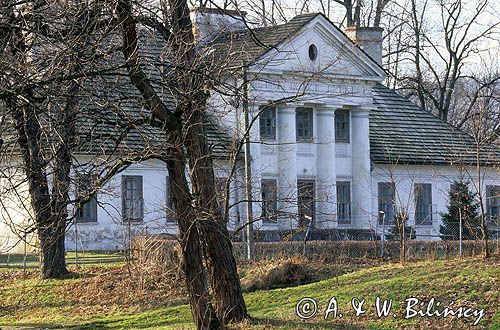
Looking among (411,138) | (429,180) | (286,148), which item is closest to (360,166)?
(411,138)

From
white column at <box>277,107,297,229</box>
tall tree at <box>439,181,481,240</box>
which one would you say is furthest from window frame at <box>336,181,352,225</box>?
tall tree at <box>439,181,481,240</box>

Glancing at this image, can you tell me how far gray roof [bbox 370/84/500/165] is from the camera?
44438 mm

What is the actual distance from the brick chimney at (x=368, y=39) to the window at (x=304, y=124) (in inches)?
279

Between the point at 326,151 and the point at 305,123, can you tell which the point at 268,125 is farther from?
the point at 326,151

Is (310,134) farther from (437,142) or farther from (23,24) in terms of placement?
(23,24)

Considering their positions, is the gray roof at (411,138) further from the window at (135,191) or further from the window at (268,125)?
the window at (135,191)

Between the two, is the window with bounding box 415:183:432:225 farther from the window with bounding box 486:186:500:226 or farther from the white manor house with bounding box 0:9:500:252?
the window with bounding box 486:186:500:226

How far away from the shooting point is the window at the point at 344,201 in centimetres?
4297

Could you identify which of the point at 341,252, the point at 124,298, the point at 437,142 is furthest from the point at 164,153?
the point at 437,142

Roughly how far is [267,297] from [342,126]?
77.1 feet

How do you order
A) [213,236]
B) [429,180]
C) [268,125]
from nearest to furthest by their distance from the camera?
[213,236] → [268,125] → [429,180]

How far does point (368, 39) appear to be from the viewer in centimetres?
4844

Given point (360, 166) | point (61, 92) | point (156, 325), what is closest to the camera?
point (61, 92)

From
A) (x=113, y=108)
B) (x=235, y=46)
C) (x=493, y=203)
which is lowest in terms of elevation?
(x=493, y=203)
